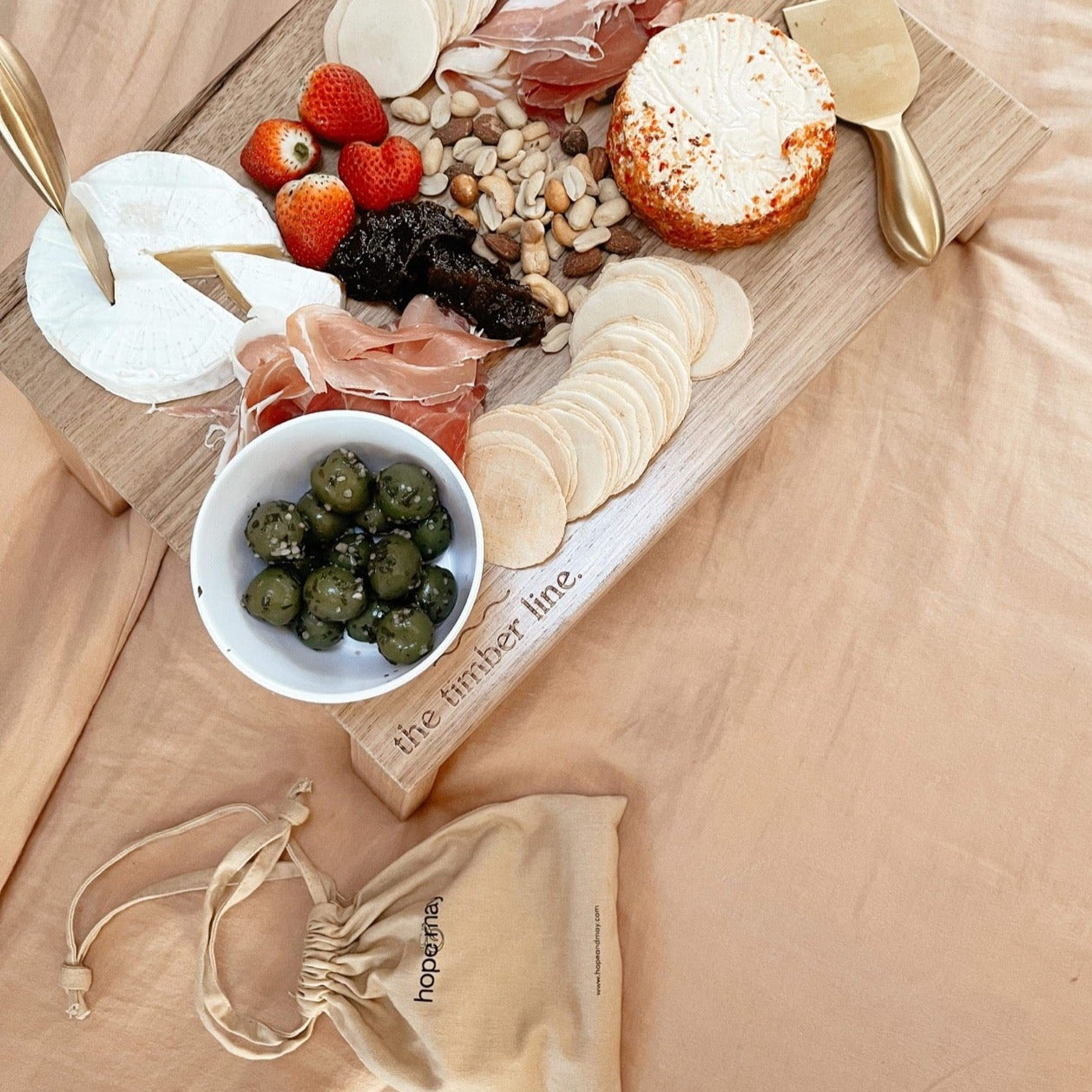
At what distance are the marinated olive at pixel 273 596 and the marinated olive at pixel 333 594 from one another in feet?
0.05

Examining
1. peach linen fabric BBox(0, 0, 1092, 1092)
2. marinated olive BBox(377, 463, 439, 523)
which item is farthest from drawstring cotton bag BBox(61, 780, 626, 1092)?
marinated olive BBox(377, 463, 439, 523)

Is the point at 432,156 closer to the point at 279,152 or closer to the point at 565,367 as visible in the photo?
the point at 279,152

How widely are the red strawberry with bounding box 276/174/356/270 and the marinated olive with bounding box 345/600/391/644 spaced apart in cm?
41

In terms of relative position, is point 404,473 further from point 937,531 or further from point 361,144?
point 937,531

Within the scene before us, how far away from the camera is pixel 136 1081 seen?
1314mm

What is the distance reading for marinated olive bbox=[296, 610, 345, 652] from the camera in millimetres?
991

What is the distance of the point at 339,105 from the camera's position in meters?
1.17

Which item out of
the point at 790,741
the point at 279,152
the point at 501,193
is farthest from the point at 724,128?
the point at 790,741

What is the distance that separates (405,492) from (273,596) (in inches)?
6.0

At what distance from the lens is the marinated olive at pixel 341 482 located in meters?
0.99

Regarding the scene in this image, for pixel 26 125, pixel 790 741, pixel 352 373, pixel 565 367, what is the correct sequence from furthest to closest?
1. pixel 790 741
2. pixel 565 367
3. pixel 352 373
4. pixel 26 125

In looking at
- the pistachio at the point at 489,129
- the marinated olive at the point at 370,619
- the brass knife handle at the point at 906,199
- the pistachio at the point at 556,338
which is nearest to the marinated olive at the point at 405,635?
the marinated olive at the point at 370,619

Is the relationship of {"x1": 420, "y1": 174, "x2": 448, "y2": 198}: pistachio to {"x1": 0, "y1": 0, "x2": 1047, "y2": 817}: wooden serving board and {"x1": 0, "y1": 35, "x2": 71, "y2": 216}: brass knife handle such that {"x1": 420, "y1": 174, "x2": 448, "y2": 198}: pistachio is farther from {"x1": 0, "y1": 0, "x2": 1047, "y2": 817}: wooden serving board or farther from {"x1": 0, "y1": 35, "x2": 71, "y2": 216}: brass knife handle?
{"x1": 0, "y1": 35, "x2": 71, "y2": 216}: brass knife handle

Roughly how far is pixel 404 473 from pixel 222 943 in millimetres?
711
